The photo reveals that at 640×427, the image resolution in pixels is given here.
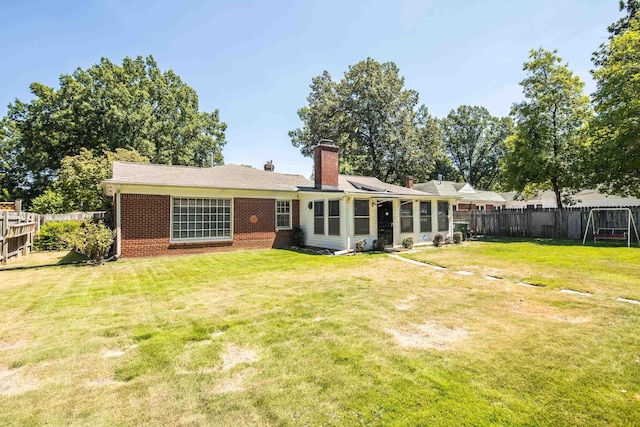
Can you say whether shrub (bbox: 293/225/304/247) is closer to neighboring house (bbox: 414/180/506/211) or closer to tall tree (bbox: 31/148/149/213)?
tall tree (bbox: 31/148/149/213)

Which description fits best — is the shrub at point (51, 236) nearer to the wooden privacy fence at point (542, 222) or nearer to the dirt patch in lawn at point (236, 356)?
the dirt patch in lawn at point (236, 356)

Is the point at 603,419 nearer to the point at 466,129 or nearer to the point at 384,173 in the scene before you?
the point at 384,173

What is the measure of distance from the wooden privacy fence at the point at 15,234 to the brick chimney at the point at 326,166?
11117 millimetres

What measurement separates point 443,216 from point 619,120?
10121 mm

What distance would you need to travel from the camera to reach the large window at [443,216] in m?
15.2

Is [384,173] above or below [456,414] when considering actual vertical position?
above

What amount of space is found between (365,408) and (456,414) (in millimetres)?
683

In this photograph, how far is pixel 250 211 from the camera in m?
13.6

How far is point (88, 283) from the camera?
7.32 metres

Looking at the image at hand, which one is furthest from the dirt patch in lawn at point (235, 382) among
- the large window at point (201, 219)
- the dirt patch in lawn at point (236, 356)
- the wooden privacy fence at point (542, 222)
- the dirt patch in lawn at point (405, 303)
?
the wooden privacy fence at point (542, 222)

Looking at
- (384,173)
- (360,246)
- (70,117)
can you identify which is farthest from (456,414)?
(70,117)

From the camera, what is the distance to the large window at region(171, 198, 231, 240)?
12.2 m

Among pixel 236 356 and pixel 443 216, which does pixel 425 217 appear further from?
pixel 236 356

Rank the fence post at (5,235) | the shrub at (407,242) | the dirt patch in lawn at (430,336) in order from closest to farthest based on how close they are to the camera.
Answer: the dirt patch in lawn at (430,336)
the fence post at (5,235)
the shrub at (407,242)
